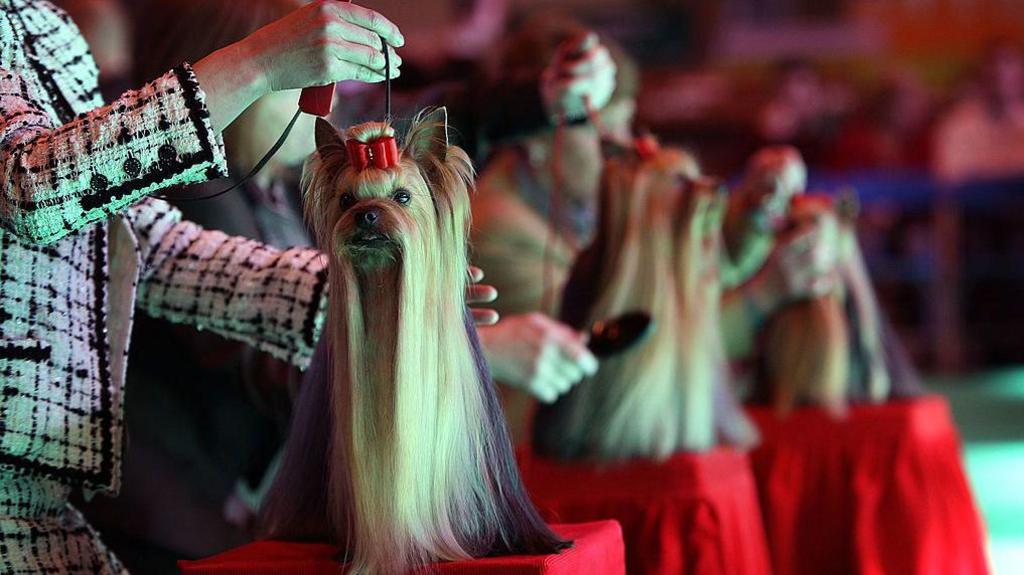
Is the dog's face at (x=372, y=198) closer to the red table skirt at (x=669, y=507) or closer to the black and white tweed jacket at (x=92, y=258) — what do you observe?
the black and white tweed jacket at (x=92, y=258)

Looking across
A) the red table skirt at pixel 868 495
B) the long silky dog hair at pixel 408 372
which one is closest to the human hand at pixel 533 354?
the long silky dog hair at pixel 408 372

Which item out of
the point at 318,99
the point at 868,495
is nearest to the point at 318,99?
the point at 318,99

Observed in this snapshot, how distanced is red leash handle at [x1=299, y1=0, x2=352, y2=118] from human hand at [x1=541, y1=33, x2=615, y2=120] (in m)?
0.71

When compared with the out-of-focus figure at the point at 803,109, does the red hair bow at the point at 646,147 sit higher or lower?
lower

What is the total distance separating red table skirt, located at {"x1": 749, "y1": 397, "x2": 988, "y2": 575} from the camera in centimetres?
233

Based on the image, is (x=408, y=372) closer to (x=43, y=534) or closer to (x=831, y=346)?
(x=43, y=534)

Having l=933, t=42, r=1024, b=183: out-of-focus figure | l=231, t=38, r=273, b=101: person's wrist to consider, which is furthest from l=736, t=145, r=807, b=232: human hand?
l=933, t=42, r=1024, b=183: out-of-focus figure

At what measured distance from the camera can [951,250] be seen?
27.4ft

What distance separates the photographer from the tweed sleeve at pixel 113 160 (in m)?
0.97

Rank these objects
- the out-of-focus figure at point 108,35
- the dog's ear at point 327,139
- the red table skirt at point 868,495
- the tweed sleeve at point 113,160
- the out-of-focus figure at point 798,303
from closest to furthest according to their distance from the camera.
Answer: the tweed sleeve at point 113,160, the dog's ear at point 327,139, the out-of-focus figure at point 108,35, the red table skirt at point 868,495, the out-of-focus figure at point 798,303

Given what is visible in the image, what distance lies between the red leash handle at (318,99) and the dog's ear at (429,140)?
77 mm

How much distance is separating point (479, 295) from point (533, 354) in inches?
11.0

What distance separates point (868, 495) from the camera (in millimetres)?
2463

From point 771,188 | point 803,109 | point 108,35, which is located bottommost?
point 771,188
